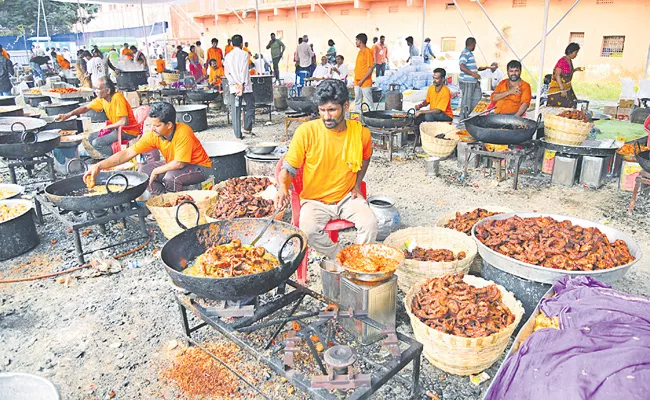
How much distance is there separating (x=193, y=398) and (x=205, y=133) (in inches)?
366

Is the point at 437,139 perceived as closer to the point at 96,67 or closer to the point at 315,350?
the point at 315,350

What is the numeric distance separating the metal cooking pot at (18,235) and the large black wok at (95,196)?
48cm

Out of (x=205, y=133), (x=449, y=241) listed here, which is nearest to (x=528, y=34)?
(x=205, y=133)

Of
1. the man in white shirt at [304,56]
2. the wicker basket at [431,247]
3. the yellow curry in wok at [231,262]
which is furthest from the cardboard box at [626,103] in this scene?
the yellow curry in wok at [231,262]

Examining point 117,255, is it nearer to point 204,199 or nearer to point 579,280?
point 204,199

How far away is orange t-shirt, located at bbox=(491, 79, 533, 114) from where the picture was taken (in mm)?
7375

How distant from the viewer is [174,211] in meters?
4.65

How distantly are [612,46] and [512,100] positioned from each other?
33.8 ft

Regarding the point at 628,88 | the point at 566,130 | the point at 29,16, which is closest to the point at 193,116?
the point at 566,130

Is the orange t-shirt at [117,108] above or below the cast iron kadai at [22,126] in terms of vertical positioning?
above

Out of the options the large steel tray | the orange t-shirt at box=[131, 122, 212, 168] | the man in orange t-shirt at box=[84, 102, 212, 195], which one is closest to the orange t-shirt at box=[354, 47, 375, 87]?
the man in orange t-shirt at box=[84, 102, 212, 195]

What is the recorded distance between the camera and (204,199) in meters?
4.94

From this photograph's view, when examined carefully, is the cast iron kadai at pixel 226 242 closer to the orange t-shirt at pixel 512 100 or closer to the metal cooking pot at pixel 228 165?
the metal cooking pot at pixel 228 165

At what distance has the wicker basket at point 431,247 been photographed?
12.0 feet
